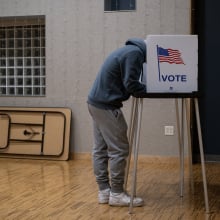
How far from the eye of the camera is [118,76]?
8.91ft

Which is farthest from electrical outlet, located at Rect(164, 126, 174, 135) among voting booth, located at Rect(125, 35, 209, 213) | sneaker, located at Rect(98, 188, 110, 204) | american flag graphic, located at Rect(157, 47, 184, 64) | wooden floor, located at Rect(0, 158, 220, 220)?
american flag graphic, located at Rect(157, 47, 184, 64)

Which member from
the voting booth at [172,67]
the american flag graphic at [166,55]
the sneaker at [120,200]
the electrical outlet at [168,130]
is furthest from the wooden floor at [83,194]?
the american flag graphic at [166,55]

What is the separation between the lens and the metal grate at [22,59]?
5.13 metres

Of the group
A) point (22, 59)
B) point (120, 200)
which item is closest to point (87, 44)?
point (22, 59)

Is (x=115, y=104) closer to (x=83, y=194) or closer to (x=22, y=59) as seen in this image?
(x=83, y=194)

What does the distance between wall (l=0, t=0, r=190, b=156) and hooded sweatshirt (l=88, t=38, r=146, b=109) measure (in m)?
1.96

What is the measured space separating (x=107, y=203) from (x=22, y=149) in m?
2.33

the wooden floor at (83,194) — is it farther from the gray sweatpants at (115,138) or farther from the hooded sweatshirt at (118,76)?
the hooded sweatshirt at (118,76)

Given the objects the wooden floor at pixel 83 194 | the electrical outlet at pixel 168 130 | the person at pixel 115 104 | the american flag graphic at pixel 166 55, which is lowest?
the wooden floor at pixel 83 194

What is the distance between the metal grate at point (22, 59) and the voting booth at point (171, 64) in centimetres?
272

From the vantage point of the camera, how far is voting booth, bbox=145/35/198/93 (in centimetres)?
263

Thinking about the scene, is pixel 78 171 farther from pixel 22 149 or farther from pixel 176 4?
pixel 176 4

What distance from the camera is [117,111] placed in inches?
108

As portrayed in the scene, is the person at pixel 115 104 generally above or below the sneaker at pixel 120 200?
above
